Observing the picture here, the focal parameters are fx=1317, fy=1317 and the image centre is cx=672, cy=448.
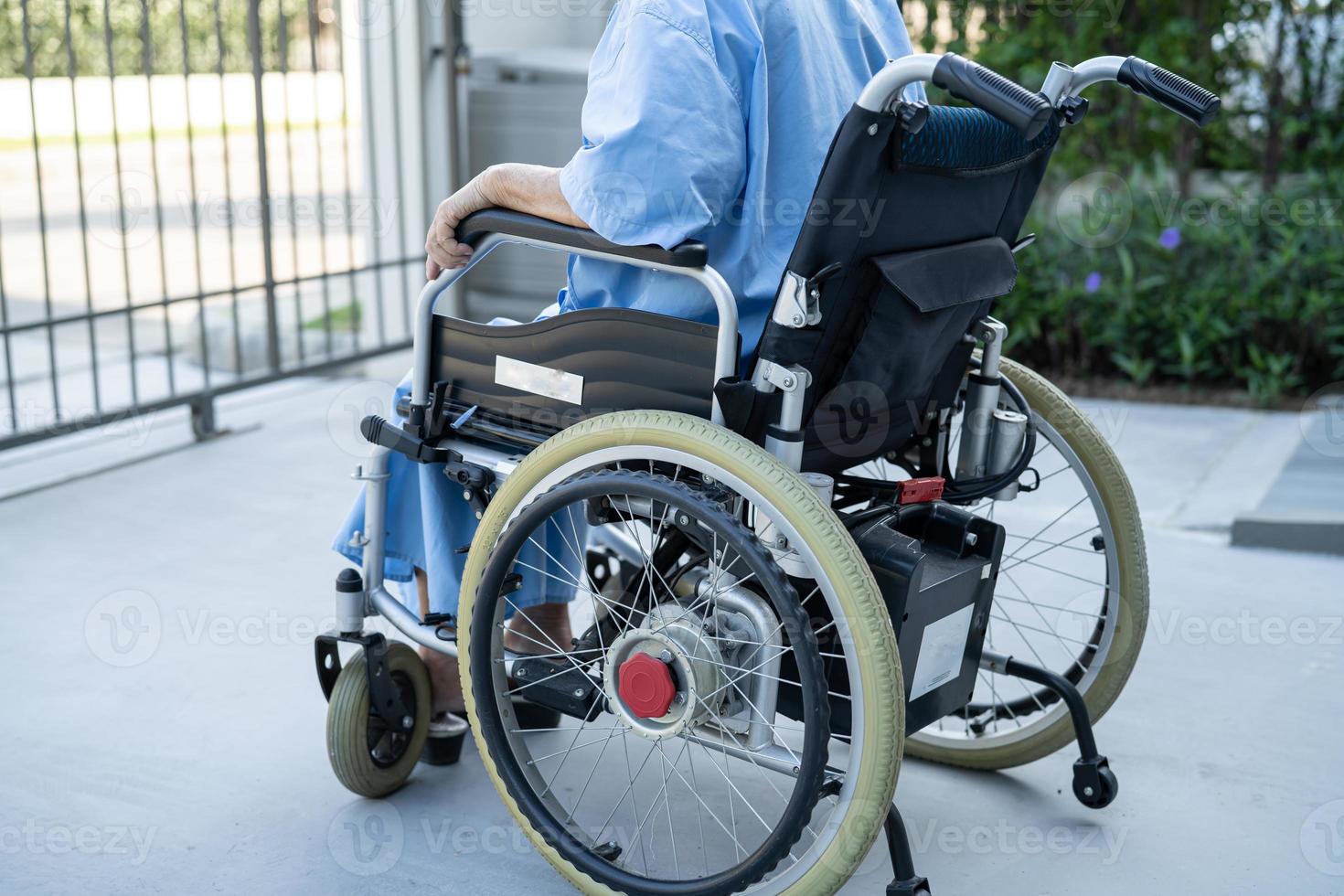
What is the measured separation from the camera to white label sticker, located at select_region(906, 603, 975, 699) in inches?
60.7

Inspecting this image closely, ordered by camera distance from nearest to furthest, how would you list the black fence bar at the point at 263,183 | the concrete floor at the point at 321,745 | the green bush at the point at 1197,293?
the concrete floor at the point at 321,745, the black fence bar at the point at 263,183, the green bush at the point at 1197,293

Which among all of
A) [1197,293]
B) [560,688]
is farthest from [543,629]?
[1197,293]

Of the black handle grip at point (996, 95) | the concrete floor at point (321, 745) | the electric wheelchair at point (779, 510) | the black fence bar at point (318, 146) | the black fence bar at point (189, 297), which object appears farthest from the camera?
the black fence bar at point (318, 146)

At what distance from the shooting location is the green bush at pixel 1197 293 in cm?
402

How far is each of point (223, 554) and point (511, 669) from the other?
1.37m

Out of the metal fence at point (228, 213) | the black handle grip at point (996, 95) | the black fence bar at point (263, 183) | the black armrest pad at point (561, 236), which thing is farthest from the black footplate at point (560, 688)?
the black fence bar at point (263, 183)

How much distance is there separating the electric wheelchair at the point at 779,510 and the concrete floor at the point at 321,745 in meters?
0.10

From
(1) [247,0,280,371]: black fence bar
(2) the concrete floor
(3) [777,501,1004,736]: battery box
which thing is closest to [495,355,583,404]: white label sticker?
(3) [777,501,1004,736]: battery box

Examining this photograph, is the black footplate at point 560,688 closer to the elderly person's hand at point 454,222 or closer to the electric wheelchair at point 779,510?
the electric wheelchair at point 779,510

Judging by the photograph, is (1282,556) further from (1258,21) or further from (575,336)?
(1258,21)

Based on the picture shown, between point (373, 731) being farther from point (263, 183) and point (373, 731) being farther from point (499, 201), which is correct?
point (263, 183)

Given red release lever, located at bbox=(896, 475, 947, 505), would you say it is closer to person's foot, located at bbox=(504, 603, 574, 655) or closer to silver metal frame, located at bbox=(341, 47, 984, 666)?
silver metal frame, located at bbox=(341, 47, 984, 666)

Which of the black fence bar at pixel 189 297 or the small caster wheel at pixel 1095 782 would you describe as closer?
the small caster wheel at pixel 1095 782

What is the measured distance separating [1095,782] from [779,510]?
746mm
